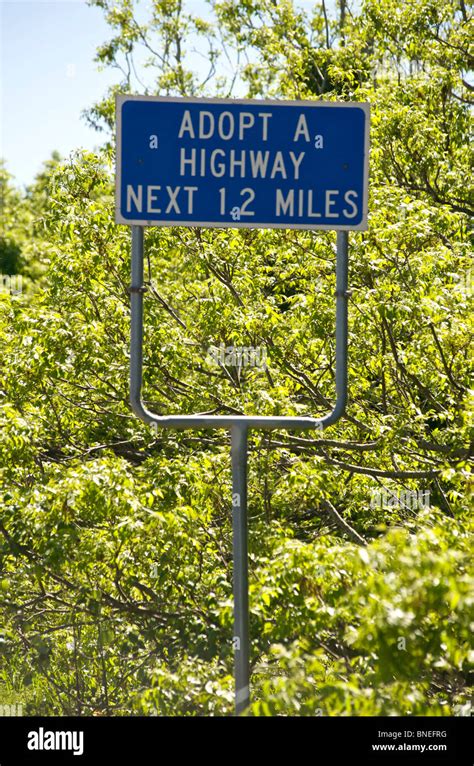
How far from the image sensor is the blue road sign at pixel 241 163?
3.40 meters

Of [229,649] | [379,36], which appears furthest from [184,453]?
[379,36]

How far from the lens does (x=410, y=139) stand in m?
9.41

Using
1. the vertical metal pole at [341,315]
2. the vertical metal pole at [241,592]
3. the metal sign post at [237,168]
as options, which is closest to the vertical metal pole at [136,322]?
the metal sign post at [237,168]

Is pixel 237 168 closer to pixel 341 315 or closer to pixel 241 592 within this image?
pixel 341 315

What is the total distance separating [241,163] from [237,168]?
3 cm

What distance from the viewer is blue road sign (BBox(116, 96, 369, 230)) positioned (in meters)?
3.40

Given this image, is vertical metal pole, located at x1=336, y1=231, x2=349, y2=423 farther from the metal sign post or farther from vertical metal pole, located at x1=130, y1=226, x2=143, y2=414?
vertical metal pole, located at x1=130, y1=226, x2=143, y2=414

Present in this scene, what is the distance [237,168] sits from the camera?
3.40 m

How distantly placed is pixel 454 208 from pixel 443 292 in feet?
11.4

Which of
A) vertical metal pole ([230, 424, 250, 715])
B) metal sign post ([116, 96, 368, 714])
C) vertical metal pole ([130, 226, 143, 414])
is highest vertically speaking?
metal sign post ([116, 96, 368, 714])

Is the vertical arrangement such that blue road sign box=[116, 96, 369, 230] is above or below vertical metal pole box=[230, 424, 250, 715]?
above

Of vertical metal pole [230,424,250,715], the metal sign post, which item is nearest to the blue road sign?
the metal sign post

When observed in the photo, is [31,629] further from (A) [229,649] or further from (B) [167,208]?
(B) [167,208]

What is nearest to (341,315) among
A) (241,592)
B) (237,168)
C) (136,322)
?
(237,168)
